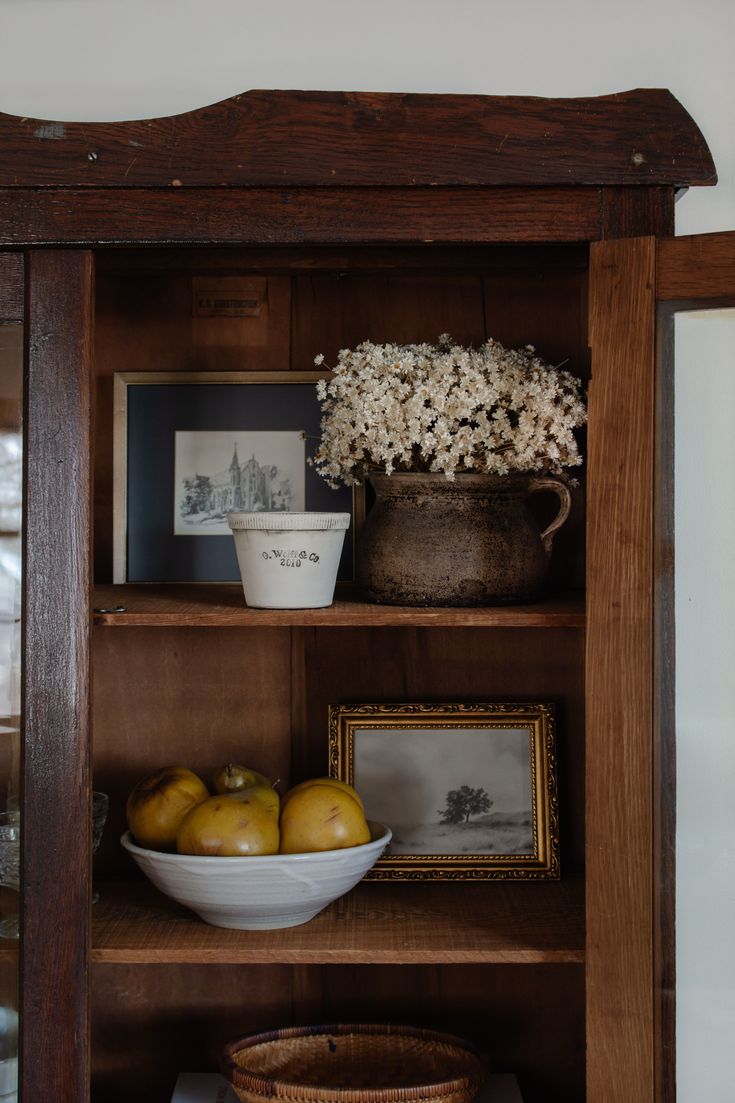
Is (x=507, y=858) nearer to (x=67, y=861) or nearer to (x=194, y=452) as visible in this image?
(x=67, y=861)

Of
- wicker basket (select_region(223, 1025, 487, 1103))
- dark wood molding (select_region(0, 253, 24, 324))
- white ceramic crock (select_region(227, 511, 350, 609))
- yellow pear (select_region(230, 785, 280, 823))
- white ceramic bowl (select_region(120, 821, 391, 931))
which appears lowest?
wicker basket (select_region(223, 1025, 487, 1103))

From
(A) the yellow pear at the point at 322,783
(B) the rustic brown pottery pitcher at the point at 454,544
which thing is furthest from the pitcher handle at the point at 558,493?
(A) the yellow pear at the point at 322,783

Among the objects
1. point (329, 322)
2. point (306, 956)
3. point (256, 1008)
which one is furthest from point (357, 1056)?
point (329, 322)

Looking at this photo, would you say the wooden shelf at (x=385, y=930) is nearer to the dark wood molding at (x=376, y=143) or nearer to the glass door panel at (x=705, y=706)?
the glass door panel at (x=705, y=706)

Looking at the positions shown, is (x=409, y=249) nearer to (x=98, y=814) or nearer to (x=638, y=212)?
(x=638, y=212)

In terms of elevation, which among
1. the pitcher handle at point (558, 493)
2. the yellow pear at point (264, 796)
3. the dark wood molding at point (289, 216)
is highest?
the dark wood molding at point (289, 216)

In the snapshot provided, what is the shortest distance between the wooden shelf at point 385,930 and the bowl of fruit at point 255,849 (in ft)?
0.13

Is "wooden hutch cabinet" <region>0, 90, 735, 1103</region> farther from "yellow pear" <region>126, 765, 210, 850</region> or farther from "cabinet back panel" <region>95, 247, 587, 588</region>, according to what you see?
"cabinet back panel" <region>95, 247, 587, 588</region>

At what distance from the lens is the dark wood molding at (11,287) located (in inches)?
46.1

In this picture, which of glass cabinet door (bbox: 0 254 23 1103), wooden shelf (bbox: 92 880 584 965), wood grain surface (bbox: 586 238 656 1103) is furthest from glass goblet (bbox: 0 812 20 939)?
wood grain surface (bbox: 586 238 656 1103)

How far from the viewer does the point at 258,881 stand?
1234mm

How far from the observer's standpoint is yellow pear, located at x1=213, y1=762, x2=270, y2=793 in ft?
4.50

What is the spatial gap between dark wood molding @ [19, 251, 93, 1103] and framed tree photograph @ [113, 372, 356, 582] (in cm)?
35

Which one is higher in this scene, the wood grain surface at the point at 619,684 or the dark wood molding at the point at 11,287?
the dark wood molding at the point at 11,287
